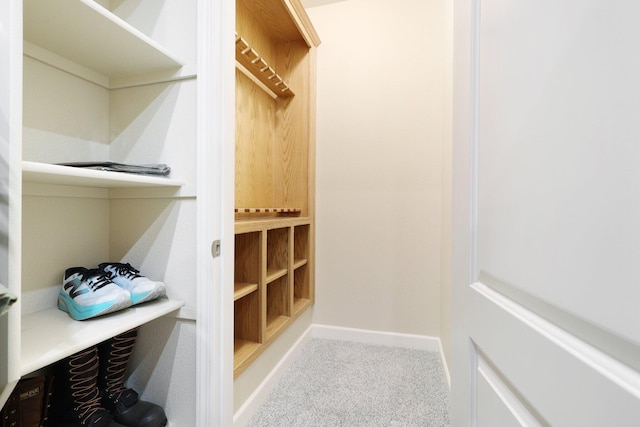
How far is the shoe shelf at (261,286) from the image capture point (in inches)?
54.7

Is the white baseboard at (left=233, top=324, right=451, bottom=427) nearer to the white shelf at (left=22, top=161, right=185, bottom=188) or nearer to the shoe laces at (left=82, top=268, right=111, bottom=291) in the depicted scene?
the shoe laces at (left=82, top=268, right=111, bottom=291)

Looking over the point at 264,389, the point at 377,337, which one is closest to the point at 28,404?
the point at 264,389

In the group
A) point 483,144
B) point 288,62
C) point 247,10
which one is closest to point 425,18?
point 288,62

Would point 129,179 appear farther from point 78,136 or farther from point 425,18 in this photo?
point 425,18

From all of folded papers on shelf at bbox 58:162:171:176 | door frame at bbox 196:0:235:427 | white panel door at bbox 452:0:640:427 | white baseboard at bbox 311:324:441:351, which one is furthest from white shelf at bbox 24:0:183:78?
white baseboard at bbox 311:324:441:351

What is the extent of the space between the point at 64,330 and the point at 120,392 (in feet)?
1.13

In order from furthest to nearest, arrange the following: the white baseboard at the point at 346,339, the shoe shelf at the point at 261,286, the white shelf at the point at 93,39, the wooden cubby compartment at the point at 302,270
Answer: the wooden cubby compartment at the point at 302,270 → the white baseboard at the point at 346,339 → the shoe shelf at the point at 261,286 → the white shelf at the point at 93,39

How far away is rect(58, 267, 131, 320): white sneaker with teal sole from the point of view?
2.53 feet

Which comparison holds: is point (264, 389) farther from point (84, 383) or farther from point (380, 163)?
point (380, 163)

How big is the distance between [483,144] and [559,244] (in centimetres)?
29

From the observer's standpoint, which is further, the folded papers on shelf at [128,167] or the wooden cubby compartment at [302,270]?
the wooden cubby compartment at [302,270]

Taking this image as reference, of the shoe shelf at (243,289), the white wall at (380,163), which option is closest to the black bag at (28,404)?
the shoe shelf at (243,289)

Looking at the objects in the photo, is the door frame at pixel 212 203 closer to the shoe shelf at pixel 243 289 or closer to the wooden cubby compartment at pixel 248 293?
the shoe shelf at pixel 243 289

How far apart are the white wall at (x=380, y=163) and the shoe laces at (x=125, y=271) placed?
1.43 m
